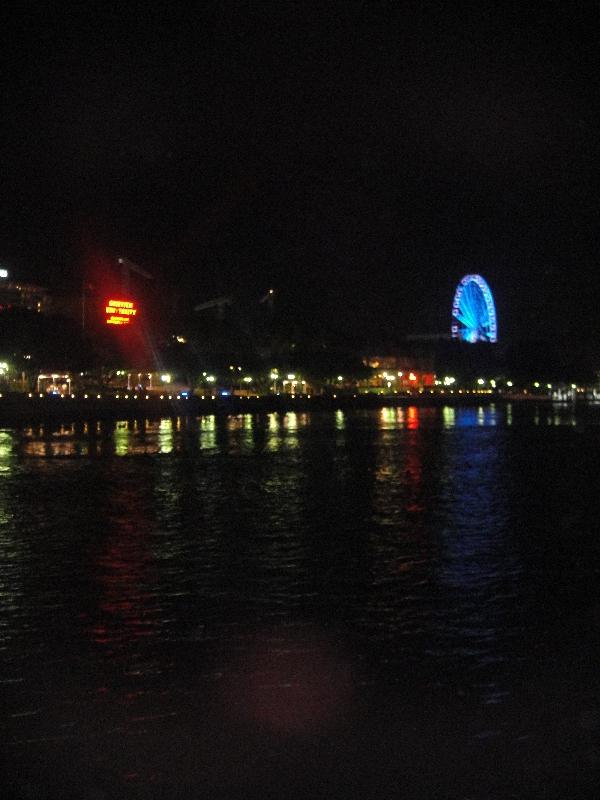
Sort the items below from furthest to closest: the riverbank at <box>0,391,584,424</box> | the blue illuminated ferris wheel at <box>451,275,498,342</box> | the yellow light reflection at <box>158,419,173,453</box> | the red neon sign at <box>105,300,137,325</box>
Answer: the blue illuminated ferris wheel at <box>451,275,498,342</box>
the red neon sign at <box>105,300,137,325</box>
the riverbank at <box>0,391,584,424</box>
the yellow light reflection at <box>158,419,173,453</box>

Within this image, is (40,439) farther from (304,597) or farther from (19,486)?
(304,597)

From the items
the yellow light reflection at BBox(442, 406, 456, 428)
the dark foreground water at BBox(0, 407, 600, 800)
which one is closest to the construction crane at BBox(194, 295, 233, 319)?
the yellow light reflection at BBox(442, 406, 456, 428)

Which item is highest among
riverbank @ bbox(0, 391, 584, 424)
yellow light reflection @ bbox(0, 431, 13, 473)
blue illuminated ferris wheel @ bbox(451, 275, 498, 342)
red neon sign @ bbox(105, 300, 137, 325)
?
blue illuminated ferris wheel @ bbox(451, 275, 498, 342)

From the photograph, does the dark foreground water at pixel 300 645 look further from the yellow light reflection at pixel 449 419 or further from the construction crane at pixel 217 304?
the construction crane at pixel 217 304

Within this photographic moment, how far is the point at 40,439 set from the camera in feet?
101

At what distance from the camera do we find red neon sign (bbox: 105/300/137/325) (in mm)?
84750

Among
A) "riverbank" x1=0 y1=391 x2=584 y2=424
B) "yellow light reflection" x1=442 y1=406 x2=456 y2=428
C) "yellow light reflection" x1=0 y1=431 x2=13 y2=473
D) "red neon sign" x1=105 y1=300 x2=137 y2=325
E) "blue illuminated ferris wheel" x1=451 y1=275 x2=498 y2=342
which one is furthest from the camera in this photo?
"blue illuminated ferris wheel" x1=451 y1=275 x2=498 y2=342

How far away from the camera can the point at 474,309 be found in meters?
130

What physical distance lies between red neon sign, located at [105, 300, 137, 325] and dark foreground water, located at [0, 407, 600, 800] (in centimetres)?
7015

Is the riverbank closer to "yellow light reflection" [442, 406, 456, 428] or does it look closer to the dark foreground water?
"yellow light reflection" [442, 406, 456, 428]

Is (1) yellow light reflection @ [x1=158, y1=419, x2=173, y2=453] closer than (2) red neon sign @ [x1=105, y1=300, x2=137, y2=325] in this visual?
Yes

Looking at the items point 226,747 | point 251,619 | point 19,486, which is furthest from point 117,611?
point 19,486

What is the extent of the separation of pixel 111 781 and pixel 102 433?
99.5 ft

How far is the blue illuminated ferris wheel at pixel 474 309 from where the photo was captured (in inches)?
4988
